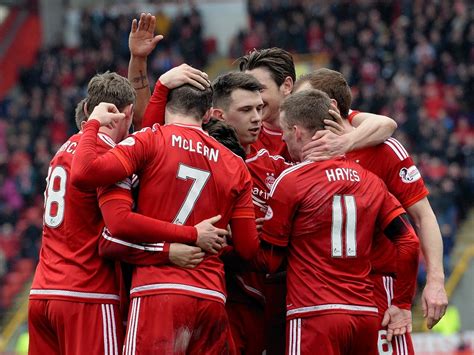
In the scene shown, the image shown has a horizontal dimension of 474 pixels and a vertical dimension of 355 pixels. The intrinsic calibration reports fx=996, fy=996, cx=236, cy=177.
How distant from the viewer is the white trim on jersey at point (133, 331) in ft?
18.4

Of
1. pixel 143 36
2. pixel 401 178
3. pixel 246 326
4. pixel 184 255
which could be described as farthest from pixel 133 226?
pixel 401 178

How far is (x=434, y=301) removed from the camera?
20.5ft

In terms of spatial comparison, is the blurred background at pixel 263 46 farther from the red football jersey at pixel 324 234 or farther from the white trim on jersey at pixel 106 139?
the white trim on jersey at pixel 106 139

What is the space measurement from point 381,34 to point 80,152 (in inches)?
808

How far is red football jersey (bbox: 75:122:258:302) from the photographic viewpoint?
18.5 feet

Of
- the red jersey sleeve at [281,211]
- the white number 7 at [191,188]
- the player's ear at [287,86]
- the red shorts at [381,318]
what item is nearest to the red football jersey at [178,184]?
A: the white number 7 at [191,188]

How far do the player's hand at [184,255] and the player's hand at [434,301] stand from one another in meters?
1.58

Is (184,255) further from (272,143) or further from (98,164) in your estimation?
(272,143)

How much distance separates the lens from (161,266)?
571 cm

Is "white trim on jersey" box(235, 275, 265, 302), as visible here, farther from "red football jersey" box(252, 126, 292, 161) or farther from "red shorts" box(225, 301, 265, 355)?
"red football jersey" box(252, 126, 292, 161)

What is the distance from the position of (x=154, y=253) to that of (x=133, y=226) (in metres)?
0.23

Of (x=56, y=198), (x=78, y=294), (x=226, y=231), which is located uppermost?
(x=56, y=198)

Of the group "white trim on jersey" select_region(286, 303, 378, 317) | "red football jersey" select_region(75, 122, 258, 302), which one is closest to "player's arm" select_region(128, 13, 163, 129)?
"red football jersey" select_region(75, 122, 258, 302)

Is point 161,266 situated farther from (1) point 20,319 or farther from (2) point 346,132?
(1) point 20,319
